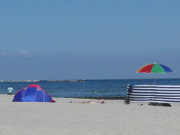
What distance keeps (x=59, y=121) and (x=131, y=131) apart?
3094 millimetres

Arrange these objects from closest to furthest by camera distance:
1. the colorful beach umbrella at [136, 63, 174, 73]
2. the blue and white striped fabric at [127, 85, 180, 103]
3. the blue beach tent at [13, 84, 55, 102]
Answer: the blue and white striped fabric at [127, 85, 180, 103] → the colorful beach umbrella at [136, 63, 174, 73] → the blue beach tent at [13, 84, 55, 102]

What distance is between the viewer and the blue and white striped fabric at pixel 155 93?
1816cm

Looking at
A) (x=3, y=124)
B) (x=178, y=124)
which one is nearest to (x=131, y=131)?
(x=178, y=124)

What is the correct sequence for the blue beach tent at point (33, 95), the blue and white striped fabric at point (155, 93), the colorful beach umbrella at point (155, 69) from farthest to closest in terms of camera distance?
the blue beach tent at point (33, 95)
the colorful beach umbrella at point (155, 69)
the blue and white striped fabric at point (155, 93)

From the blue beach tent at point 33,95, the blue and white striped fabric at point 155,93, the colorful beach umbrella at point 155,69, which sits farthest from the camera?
the blue beach tent at point 33,95

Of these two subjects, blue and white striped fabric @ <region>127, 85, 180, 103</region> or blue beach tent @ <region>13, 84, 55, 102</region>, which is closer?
blue and white striped fabric @ <region>127, 85, 180, 103</region>

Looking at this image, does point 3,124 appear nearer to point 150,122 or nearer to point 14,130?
point 14,130

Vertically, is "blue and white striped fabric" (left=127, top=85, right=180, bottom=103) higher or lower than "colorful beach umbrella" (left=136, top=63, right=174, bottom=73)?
lower

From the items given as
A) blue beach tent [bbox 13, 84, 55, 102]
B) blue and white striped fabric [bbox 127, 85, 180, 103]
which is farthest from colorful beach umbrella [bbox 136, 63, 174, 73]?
blue beach tent [bbox 13, 84, 55, 102]

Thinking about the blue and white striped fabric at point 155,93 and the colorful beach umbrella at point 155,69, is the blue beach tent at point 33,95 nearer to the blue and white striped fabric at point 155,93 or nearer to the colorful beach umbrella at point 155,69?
the blue and white striped fabric at point 155,93

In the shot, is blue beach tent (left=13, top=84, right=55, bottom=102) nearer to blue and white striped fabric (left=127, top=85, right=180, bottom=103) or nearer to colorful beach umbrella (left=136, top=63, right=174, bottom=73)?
blue and white striped fabric (left=127, top=85, right=180, bottom=103)

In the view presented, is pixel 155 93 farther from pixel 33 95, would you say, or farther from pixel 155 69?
pixel 33 95

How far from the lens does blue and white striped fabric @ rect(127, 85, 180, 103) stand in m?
18.2

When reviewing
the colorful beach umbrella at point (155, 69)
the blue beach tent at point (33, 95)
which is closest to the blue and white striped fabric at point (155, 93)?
the colorful beach umbrella at point (155, 69)
